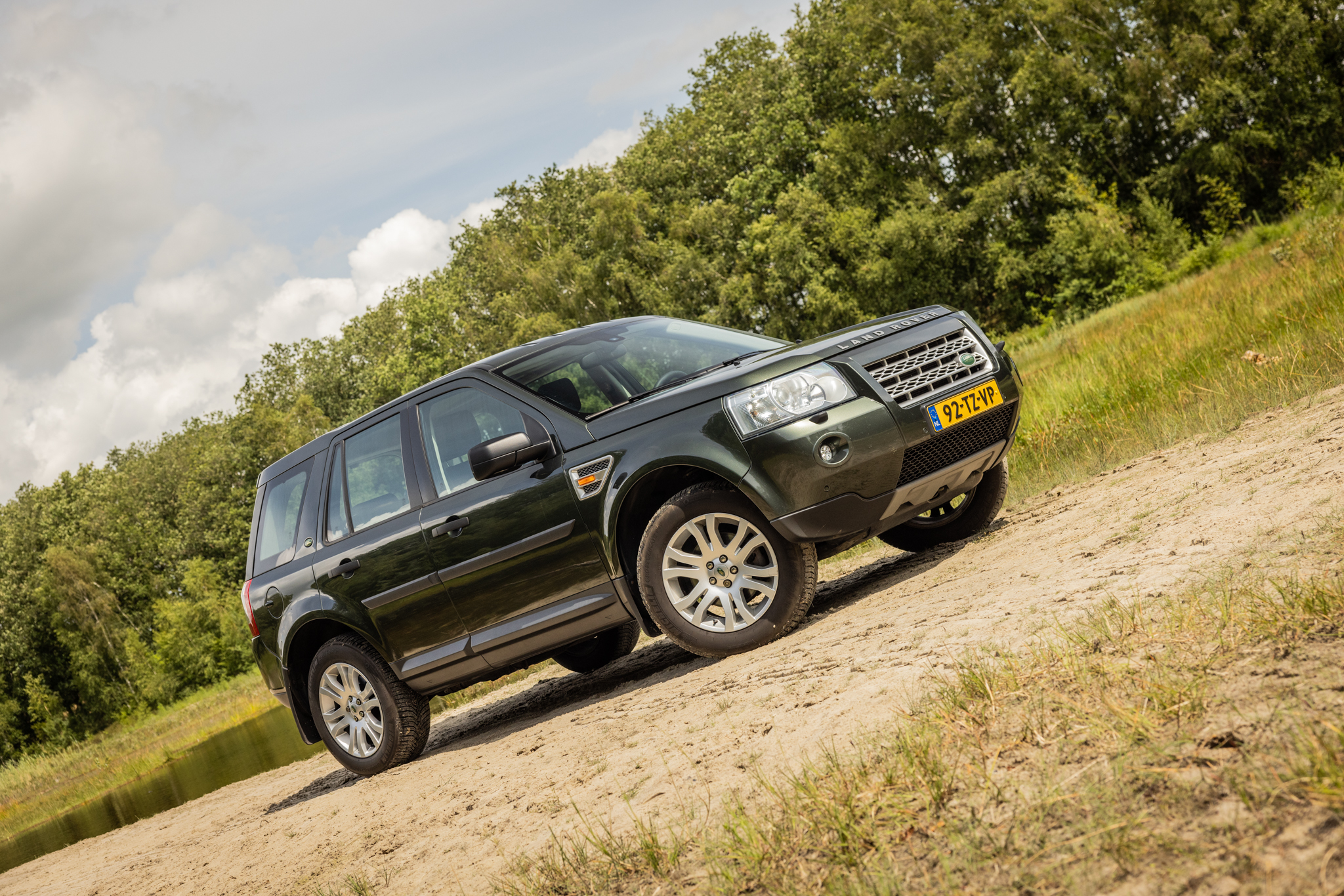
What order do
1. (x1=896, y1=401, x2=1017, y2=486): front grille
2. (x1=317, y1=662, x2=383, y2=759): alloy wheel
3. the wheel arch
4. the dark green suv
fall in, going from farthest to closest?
the wheel arch, (x1=317, y1=662, x2=383, y2=759): alloy wheel, (x1=896, y1=401, x2=1017, y2=486): front grille, the dark green suv

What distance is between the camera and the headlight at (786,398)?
5.49 meters

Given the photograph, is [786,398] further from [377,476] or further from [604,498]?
[377,476]

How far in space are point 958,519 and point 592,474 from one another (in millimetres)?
2819

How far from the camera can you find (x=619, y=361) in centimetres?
652

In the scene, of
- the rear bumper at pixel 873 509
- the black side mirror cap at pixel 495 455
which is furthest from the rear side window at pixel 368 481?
the rear bumper at pixel 873 509

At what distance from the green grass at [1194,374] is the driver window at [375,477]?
15.7ft

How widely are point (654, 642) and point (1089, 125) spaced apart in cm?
3897

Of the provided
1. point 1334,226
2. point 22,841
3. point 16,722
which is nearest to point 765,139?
point 1334,226

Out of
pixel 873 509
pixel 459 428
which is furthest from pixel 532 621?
pixel 873 509

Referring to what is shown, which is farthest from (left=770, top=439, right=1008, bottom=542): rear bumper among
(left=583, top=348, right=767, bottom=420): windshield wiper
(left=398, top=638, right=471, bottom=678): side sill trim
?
(left=398, top=638, right=471, bottom=678): side sill trim

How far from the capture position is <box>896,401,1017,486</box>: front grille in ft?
18.5

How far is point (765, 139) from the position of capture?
4975 cm

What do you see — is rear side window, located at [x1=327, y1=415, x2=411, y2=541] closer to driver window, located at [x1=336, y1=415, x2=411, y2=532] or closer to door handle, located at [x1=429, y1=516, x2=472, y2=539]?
driver window, located at [x1=336, y1=415, x2=411, y2=532]

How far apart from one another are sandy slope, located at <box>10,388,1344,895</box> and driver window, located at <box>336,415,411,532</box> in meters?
1.62
